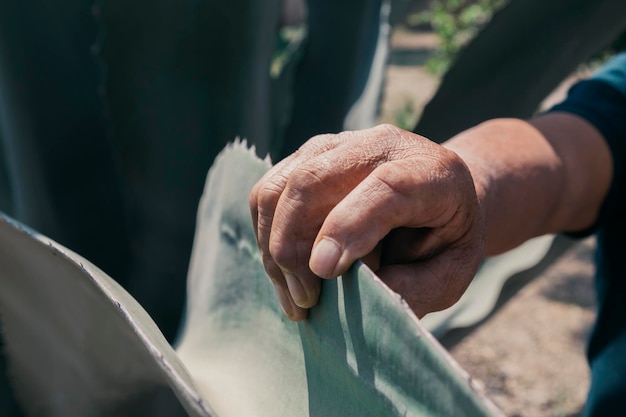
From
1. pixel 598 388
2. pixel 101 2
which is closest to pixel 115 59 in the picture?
pixel 101 2

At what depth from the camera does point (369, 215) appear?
474 millimetres

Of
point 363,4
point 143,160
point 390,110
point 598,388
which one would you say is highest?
point 363,4

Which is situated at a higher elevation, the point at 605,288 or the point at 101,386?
the point at 101,386

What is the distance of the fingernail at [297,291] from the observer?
0.47 m

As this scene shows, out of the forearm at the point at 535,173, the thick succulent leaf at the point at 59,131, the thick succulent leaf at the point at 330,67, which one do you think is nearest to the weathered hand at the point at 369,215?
the forearm at the point at 535,173

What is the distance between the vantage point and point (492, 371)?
1736 millimetres

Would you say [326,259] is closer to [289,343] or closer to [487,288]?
[289,343]

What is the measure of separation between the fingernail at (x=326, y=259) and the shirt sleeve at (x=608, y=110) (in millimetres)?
654

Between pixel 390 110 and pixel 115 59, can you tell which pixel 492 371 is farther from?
pixel 390 110

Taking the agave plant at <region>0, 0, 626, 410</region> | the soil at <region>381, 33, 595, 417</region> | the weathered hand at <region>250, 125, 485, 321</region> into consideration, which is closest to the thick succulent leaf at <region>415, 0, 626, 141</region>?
the agave plant at <region>0, 0, 626, 410</region>

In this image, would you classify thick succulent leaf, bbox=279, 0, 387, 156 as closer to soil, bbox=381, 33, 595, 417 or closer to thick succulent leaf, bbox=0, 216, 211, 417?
soil, bbox=381, 33, 595, 417

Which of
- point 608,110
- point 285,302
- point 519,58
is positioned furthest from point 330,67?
point 285,302

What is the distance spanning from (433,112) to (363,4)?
0.23 m

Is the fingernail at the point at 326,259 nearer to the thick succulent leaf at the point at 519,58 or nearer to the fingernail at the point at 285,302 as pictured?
the fingernail at the point at 285,302
